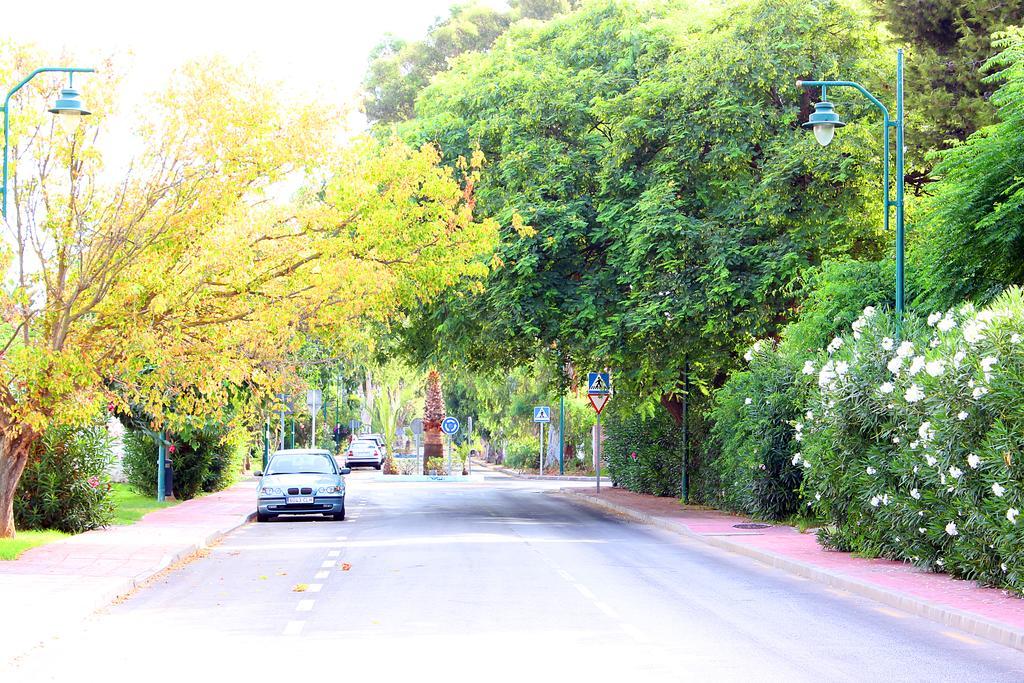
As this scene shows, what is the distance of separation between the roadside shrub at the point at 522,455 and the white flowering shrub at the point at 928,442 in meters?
48.0

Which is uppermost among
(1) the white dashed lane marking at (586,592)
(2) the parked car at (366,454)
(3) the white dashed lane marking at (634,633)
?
(3) the white dashed lane marking at (634,633)

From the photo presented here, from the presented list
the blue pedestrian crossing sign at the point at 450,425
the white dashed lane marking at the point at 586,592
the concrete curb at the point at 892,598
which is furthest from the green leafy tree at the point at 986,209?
the blue pedestrian crossing sign at the point at 450,425

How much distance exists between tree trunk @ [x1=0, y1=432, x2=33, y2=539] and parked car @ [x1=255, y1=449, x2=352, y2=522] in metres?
8.25

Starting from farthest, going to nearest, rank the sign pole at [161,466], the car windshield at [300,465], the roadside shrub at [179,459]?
the roadside shrub at [179,459]
the sign pole at [161,466]
the car windshield at [300,465]

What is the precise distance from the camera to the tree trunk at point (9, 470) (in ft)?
67.5

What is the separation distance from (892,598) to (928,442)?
2.54 m

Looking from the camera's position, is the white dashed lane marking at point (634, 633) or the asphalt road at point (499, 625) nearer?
the asphalt road at point (499, 625)

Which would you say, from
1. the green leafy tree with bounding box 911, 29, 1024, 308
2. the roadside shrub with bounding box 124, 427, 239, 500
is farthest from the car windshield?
the green leafy tree with bounding box 911, 29, 1024, 308

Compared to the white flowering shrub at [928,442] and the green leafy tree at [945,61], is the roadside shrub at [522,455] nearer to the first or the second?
the green leafy tree at [945,61]

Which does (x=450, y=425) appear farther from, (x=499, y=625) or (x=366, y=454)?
(x=499, y=625)

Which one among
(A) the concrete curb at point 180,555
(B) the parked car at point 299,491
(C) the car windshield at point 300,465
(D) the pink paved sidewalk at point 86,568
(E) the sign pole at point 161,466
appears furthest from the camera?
(E) the sign pole at point 161,466

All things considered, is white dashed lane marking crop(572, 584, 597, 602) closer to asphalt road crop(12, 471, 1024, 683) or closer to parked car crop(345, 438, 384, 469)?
asphalt road crop(12, 471, 1024, 683)

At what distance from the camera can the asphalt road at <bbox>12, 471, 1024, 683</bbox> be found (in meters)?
9.91

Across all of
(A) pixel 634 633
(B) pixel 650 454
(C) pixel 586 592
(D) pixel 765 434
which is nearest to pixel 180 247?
(C) pixel 586 592
